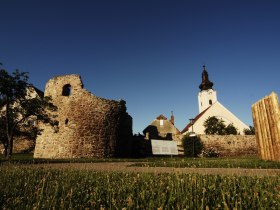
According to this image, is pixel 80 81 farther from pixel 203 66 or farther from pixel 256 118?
pixel 203 66

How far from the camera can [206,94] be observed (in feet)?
190

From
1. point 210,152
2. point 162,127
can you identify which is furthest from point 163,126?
point 210,152

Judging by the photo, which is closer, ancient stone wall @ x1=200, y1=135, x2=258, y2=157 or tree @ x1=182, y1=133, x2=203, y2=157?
tree @ x1=182, y1=133, x2=203, y2=157

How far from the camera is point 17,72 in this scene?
13.4 meters

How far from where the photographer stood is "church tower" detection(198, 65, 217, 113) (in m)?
57.5

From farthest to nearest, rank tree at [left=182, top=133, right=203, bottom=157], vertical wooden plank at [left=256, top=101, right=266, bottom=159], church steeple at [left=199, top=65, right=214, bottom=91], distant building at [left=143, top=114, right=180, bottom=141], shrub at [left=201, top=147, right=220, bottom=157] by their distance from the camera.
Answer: church steeple at [left=199, top=65, right=214, bottom=91], distant building at [left=143, top=114, right=180, bottom=141], tree at [left=182, top=133, right=203, bottom=157], shrub at [left=201, top=147, right=220, bottom=157], vertical wooden plank at [left=256, top=101, right=266, bottom=159]

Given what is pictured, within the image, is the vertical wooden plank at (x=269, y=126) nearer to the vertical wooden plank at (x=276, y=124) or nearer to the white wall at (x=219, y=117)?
the vertical wooden plank at (x=276, y=124)

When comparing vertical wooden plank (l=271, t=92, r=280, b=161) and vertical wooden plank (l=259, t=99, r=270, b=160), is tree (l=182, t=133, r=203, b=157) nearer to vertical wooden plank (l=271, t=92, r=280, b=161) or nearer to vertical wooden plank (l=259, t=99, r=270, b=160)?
vertical wooden plank (l=259, t=99, r=270, b=160)

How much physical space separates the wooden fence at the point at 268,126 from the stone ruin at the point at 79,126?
11.9m

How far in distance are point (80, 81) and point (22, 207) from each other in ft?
60.3

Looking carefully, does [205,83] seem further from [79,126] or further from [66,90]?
[79,126]

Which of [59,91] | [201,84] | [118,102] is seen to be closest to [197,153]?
[118,102]

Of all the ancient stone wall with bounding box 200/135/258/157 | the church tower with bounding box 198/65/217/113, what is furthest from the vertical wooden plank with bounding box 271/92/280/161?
the church tower with bounding box 198/65/217/113

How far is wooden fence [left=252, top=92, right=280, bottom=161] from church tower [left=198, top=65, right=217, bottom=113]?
46.0 m
